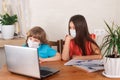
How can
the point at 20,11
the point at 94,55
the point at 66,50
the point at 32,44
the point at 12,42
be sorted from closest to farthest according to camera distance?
the point at 32,44 < the point at 94,55 < the point at 66,50 < the point at 12,42 < the point at 20,11

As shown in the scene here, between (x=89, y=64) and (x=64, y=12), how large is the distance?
4.21 feet

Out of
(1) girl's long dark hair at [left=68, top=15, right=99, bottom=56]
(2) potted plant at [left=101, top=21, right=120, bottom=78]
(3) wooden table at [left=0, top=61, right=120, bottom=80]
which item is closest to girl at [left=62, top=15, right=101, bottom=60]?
(1) girl's long dark hair at [left=68, top=15, right=99, bottom=56]

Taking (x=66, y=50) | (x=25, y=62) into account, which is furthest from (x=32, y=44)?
(x=25, y=62)

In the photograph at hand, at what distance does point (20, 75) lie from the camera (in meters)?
1.63

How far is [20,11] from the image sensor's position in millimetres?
2953

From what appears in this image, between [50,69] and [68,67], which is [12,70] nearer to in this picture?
[50,69]

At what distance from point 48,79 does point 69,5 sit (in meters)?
1.61

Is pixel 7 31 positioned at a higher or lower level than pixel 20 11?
lower

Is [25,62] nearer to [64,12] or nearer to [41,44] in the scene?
[41,44]

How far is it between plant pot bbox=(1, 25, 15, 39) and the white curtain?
0.13m

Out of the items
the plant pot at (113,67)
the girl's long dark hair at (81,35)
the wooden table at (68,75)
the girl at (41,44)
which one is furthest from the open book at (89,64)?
the girl's long dark hair at (81,35)

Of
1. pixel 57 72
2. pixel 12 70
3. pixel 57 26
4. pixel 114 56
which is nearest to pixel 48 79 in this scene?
pixel 57 72

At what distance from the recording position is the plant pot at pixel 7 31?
284cm

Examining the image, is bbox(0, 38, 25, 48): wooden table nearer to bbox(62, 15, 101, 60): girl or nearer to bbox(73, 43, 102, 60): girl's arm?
bbox(62, 15, 101, 60): girl
